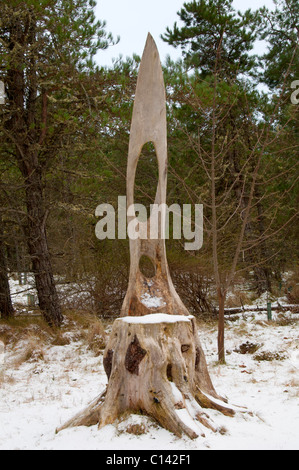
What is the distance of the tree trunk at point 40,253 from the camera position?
739cm

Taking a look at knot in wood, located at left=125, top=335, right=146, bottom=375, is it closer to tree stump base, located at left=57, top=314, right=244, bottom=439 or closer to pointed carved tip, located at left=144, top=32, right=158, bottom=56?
tree stump base, located at left=57, top=314, right=244, bottom=439

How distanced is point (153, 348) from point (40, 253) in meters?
4.88

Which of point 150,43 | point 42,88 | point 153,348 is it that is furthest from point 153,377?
point 42,88

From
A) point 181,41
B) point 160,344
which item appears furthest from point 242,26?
point 160,344

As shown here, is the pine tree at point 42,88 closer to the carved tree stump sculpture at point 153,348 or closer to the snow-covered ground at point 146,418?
the snow-covered ground at point 146,418

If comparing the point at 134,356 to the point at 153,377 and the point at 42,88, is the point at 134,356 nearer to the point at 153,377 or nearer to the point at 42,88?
the point at 153,377

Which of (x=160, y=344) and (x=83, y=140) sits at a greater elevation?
(x=83, y=140)

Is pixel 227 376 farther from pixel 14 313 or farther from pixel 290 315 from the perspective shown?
pixel 14 313

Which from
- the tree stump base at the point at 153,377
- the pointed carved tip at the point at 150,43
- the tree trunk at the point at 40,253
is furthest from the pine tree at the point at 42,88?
the tree stump base at the point at 153,377

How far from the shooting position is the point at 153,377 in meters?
2.89

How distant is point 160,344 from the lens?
2963 millimetres

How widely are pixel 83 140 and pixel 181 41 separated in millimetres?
4592

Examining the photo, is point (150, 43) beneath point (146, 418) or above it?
above
